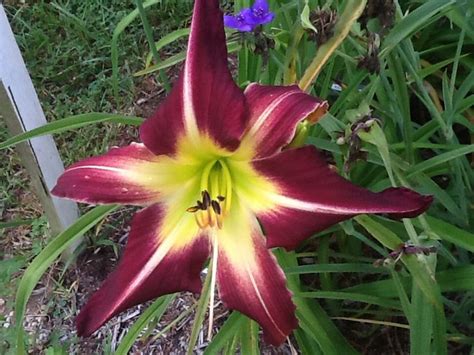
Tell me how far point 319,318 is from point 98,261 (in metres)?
0.58

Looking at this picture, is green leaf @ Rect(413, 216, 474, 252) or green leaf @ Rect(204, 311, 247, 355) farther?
green leaf @ Rect(204, 311, 247, 355)

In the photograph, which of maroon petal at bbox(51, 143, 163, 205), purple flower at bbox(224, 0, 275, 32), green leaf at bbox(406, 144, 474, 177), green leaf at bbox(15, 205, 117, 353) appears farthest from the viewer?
green leaf at bbox(15, 205, 117, 353)

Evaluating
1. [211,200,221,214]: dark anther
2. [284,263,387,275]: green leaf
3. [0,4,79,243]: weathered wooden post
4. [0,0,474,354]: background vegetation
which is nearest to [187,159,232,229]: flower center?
[211,200,221,214]: dark anther

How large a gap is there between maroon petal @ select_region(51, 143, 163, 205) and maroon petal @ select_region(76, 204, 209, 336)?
0.04 m

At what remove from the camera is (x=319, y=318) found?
1322 millimetres

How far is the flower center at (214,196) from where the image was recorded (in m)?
0.84

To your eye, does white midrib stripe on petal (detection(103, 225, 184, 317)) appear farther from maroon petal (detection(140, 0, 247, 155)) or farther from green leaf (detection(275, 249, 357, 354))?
green leaf (detection(275, 249, 357, 354))

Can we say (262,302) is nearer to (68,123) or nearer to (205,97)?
(205,97)

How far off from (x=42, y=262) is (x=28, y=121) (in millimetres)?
338

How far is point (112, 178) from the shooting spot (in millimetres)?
Result: 837

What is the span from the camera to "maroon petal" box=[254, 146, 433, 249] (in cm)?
73

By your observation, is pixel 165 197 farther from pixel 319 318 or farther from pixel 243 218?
pixel 319 318

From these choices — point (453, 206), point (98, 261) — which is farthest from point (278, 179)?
point (98, 261)

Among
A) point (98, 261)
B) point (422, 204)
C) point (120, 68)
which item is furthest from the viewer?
point (120, 68)
